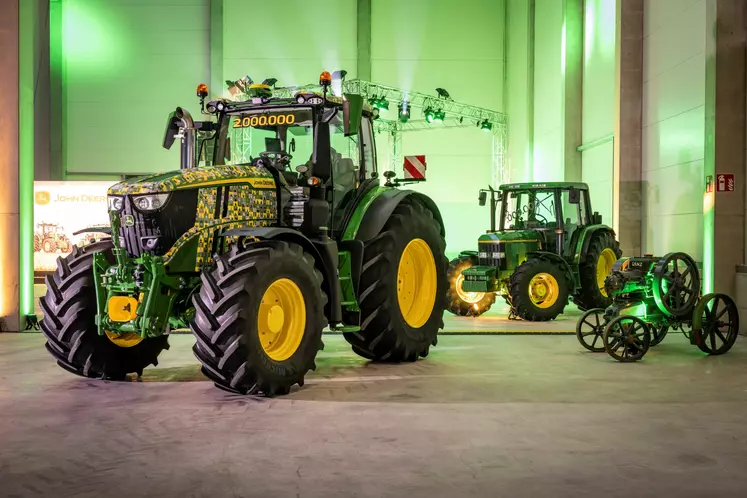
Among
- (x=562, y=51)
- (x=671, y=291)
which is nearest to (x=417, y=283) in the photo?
(x=671, y=291)

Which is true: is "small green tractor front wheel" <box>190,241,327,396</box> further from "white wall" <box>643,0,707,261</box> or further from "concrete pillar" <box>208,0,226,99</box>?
"concrete pillar" <box>208,0,226,99</box>

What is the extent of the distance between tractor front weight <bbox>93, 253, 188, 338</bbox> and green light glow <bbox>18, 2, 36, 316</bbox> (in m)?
4.95

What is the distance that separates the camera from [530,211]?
51.7 feet

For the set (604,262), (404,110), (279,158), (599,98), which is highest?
(404,110)

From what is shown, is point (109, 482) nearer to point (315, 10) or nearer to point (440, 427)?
point (440, 427)

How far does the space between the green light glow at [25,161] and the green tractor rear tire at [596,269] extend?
8269mm

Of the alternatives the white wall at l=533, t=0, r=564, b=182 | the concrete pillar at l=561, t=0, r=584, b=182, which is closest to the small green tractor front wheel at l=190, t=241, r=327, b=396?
the concrete pillar at l=561, t=0, r=584, b=182

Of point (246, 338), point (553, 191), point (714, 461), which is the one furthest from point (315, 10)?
point (714, 461)

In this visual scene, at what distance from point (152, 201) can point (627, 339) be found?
16.6 ft

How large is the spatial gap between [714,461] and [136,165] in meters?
23.2

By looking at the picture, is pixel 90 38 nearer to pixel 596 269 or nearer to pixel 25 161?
pixel 25 161

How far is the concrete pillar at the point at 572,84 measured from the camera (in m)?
20.9

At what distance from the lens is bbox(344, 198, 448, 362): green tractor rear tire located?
9062 mm

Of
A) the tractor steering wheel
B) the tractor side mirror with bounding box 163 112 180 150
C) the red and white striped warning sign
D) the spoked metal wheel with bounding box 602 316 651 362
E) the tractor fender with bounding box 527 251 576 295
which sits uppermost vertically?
the red and white striped warning sign
